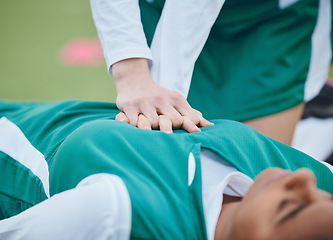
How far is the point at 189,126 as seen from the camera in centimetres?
73

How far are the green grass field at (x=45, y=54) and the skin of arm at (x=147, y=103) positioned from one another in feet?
3.74

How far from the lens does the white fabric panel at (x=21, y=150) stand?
2.36 ft

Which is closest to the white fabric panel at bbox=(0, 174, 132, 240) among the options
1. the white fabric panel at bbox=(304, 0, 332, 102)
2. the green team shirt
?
the green team shirt

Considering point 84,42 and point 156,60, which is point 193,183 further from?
point 84,42

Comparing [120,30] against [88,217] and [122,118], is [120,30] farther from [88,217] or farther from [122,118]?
[88,217]

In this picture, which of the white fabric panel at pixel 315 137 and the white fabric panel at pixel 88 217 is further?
the white fabric panel at pixel 315 137

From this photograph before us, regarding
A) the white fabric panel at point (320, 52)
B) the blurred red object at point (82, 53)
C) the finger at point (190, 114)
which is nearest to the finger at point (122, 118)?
the finger at point (190, 114)

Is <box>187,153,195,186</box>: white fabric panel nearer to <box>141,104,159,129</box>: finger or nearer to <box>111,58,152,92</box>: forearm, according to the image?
<box>141,104,159,129</box>: finger

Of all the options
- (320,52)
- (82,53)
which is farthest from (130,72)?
(82,53)

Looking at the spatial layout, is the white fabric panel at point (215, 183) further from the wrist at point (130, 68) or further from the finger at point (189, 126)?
the wrist at point (130, 68)

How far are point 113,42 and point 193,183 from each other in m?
0.42

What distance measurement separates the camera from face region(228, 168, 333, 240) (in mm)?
449

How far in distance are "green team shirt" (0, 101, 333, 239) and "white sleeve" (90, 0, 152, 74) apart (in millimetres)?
209

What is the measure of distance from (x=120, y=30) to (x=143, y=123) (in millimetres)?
257
